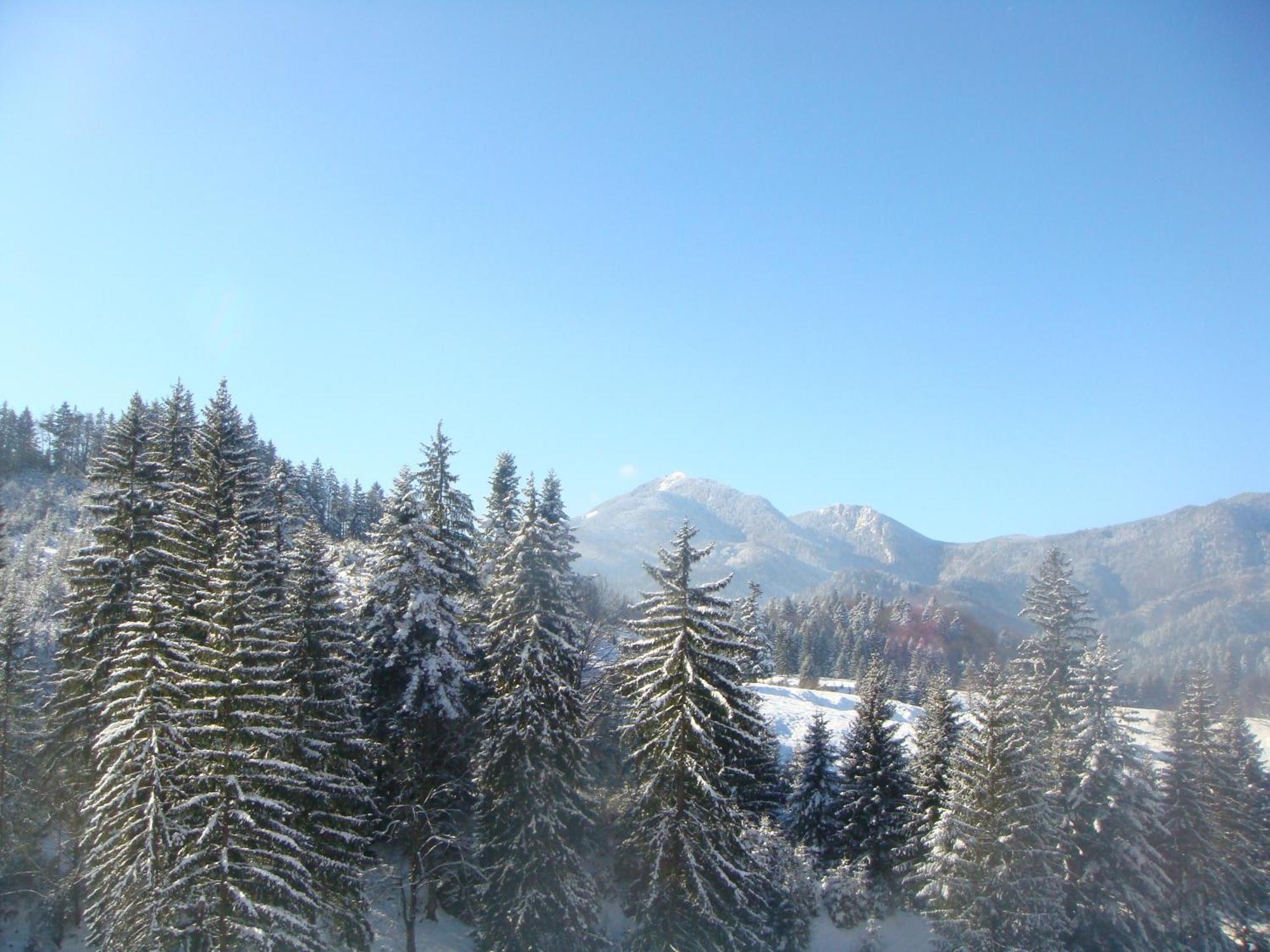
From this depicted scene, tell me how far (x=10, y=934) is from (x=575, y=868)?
22.3 meters

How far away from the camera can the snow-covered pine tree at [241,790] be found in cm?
2076

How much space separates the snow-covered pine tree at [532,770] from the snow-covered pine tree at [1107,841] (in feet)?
73.7

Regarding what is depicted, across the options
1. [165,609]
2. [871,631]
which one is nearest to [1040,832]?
[165,609]

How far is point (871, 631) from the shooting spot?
146 metres

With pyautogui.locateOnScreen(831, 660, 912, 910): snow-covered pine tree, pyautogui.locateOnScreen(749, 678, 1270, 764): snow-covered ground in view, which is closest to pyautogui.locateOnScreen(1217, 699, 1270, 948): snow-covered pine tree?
pyautogui.locateOnScreen(749, 678, 1270, 764): snow-covered ground

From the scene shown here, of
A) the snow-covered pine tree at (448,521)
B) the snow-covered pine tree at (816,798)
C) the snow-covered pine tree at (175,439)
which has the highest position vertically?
the snow-covered pine tree at (175,439)

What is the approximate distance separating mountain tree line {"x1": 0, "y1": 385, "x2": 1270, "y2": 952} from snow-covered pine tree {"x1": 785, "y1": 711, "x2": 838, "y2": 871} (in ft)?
5.48

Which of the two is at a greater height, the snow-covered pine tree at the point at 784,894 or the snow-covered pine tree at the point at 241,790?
the snow-covered pine tree at the point at 241,790

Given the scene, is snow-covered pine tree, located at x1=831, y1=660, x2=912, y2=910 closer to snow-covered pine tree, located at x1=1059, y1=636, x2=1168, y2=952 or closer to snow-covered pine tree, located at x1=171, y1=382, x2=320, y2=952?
snow-covered pine tree, located at x1=1059, y1=636, x2=1168, y2=952

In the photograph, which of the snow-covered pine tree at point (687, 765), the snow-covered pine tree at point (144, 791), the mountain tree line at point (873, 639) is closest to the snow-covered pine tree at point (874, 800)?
the snow-covered pine tree at point (687, 765)

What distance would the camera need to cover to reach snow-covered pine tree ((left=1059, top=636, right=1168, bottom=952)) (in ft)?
114

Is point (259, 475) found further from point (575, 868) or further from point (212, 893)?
point (575, 868)

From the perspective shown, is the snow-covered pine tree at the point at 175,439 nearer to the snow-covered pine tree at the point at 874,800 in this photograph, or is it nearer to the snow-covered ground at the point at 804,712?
the snow-covered pine tree at the point at 874,800

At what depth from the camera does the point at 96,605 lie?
96.7 ft
